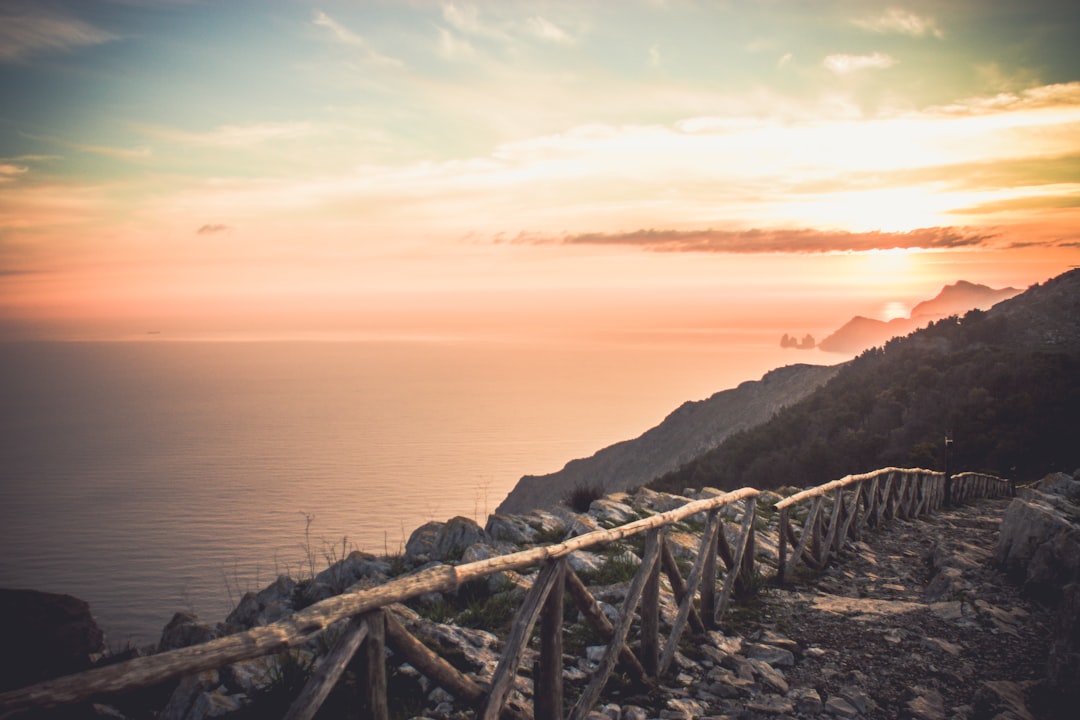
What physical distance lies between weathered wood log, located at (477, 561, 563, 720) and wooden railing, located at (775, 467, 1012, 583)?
5.79m

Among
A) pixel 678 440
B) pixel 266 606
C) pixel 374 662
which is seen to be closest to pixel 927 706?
pixel 374 662

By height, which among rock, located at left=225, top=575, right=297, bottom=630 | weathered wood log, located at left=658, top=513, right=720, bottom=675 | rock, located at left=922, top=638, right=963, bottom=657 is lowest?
rock, located at left=225, top=575, right=297, bottom=630

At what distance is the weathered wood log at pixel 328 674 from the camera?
3270 mm

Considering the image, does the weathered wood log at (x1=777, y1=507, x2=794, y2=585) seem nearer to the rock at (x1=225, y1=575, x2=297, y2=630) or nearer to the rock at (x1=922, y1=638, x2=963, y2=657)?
the rock at (x1=922, y1=638, x2=963, y2=657)

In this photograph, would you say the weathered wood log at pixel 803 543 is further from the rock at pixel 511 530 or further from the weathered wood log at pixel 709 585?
the rock at pixel 511 530

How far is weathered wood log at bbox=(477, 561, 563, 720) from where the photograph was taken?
4.31 metres

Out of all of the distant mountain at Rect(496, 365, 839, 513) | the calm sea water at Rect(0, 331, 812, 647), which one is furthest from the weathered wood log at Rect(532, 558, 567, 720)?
the distant mountain at Rect(496, 365, 839, 513)

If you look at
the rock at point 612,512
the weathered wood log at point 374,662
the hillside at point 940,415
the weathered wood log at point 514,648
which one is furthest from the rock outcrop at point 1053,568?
the hillside at point 940,415

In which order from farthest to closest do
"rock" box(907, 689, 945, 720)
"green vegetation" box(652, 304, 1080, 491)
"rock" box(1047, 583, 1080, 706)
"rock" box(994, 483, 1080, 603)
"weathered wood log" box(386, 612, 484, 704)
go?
1. "green vegetation" box(652, 304, 1080, 491)
2. "rock" box(994, 483, 1080, 603)
3. "rock" box(907, 689, 945, 720)
4. "rock" box(1047, 583, 1080, 706)
5. "weathered wood log" box(386, 612, 484, 704)

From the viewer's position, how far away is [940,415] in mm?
49156

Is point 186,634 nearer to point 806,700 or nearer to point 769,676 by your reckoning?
→ point 769,676

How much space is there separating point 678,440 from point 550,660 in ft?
278

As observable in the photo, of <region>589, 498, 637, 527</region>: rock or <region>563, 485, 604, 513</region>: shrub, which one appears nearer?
<region>589, 498, 637, 527</region>: rock

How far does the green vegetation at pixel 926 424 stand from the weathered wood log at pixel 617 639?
33.0m
